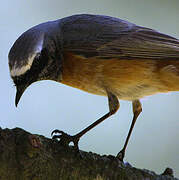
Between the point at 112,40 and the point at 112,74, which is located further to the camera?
the point at 112,40

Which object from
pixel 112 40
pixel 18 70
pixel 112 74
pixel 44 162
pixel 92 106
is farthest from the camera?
pixel 92 106

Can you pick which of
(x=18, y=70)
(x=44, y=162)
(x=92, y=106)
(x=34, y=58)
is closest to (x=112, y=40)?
(x=34, y=58)

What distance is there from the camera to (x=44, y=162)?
2121 mm

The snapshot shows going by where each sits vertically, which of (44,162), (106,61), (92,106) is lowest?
(92,106)

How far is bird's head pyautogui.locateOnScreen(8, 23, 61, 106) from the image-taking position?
105 inches

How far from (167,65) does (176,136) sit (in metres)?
2.14

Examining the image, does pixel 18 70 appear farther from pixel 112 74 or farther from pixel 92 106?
pixel 92 106

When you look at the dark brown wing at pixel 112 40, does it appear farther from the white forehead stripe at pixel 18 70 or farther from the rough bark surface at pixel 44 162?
the rough bark surface at pixel 44 162

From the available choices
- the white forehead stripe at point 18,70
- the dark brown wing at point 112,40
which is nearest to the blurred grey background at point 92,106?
the dark brown wing at point 112,40

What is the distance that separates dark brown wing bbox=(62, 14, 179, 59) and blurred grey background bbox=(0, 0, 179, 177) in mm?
1430

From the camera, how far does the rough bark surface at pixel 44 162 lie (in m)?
2.02

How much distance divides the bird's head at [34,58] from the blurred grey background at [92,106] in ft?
4.72

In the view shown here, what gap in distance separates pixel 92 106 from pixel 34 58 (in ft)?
6.85

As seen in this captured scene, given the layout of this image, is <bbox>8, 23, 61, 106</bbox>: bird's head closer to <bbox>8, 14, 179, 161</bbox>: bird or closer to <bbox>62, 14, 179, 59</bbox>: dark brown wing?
<bbox>8, 14, 179, 161</bbox>: bird
